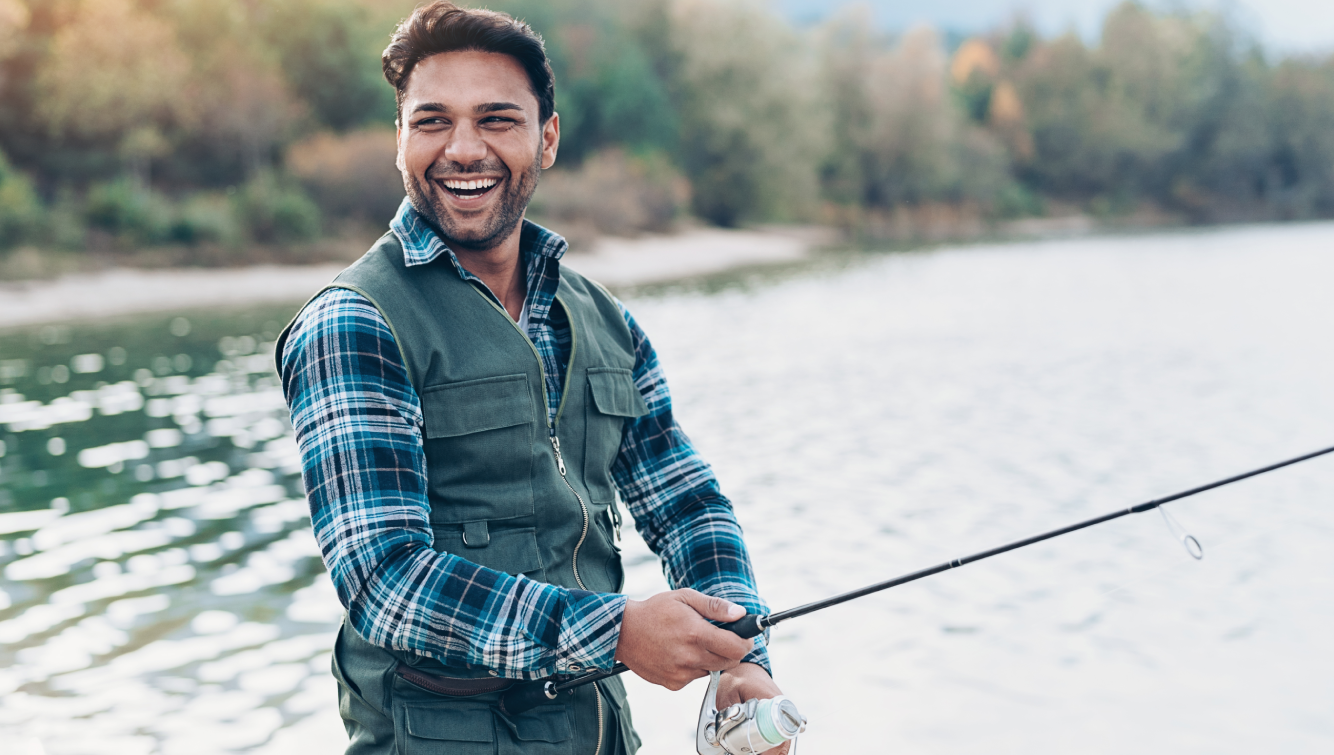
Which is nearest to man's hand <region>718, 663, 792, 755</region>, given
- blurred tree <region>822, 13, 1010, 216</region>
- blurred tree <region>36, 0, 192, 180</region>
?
blurred tree <region>36, 0, 192, 180</region>

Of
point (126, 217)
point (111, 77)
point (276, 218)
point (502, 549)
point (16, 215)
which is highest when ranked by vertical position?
point (111, 77)

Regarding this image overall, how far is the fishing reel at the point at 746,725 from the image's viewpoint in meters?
1.78

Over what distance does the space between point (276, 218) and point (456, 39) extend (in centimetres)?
3214

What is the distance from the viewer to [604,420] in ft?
6.52

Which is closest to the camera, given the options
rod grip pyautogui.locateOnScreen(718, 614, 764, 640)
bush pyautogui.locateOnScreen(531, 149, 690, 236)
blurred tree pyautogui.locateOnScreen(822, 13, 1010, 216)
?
rod grip pyautogui.locateOnScreen(718, 614, 764, 640)

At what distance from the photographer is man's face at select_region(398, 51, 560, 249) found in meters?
1.86

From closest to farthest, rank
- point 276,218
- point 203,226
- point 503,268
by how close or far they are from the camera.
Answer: point 503,268
point 203,226
point 276,218

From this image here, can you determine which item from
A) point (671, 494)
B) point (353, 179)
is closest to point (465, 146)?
point (671, 494)

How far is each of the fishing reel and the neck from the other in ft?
2.37

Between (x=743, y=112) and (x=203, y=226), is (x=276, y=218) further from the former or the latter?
(x=743, y=112)

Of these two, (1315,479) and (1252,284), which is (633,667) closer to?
(1315,479)

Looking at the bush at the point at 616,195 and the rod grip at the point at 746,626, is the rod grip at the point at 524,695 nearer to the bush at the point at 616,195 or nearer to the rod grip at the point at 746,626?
the rod grip at the point at 746,626

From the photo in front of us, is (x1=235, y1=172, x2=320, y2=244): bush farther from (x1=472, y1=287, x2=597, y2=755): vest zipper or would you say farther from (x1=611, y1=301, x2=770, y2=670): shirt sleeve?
(x1=472, y1=287, x2=597, y2=755): vest zipper

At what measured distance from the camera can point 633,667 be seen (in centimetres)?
A: 162
